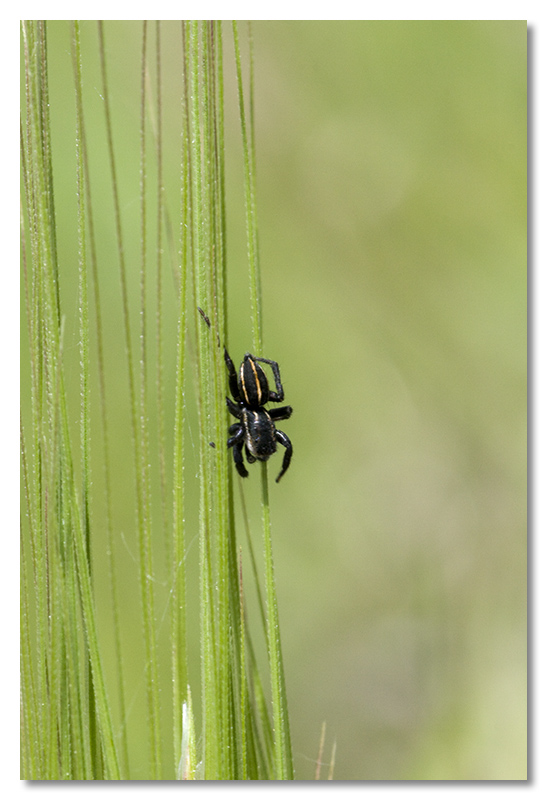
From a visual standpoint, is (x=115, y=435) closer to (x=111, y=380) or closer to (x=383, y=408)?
(x=111, y=380)

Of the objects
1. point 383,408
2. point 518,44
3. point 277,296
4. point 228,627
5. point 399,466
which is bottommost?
point 228,627

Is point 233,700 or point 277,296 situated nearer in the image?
point 233,700

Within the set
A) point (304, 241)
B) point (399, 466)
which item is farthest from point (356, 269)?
point (399, 466)

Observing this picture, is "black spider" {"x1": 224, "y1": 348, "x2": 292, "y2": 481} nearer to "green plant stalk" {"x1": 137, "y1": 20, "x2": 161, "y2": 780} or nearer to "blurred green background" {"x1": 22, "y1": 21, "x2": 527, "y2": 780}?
"blurred green background" {"x1": 22, "y1": 21, "x2": 527, "y2": 780}

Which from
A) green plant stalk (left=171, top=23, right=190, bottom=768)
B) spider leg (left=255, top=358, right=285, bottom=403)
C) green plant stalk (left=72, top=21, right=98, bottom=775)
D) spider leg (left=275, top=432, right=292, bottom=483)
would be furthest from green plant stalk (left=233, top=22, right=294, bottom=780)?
spider leg (left=275, top=432, right=292, bottom=483)

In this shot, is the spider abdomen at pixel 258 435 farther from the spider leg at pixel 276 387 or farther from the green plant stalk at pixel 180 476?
the green plant stalk at pixel 180 476

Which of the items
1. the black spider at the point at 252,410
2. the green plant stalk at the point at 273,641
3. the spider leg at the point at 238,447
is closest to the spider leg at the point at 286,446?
the black spider at the point at 252,410
